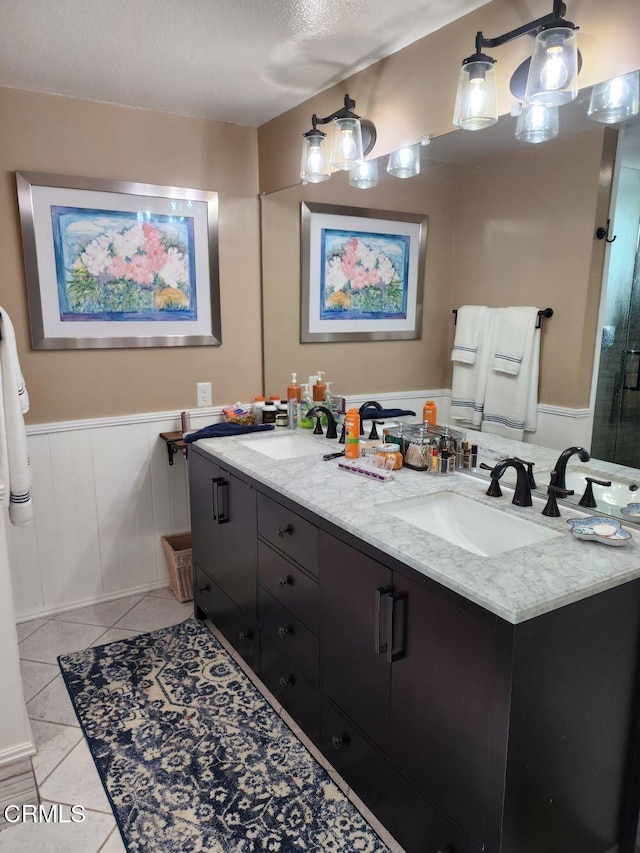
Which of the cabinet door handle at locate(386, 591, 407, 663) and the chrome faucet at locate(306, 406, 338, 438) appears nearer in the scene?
the cabinet door handle at locate(386, 591, 407, 663)

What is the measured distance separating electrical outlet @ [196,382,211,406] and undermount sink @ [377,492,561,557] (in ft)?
4.96

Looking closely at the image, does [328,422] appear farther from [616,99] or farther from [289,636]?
[616,99]

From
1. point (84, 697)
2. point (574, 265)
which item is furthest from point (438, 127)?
point (84, 697)

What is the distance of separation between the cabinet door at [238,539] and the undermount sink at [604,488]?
1.06 meters

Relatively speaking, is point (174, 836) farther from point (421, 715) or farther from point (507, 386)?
point (507, 386)

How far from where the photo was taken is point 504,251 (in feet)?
6.04

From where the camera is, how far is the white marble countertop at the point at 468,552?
125 centimetres

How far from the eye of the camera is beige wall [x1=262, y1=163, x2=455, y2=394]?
6.88 ft

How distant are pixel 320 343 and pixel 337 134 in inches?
34.4

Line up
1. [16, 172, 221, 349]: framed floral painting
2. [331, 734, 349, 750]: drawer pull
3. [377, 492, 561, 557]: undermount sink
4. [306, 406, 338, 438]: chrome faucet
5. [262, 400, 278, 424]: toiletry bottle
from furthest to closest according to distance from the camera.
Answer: [262, 400, 278, 424]: toiletry bottle, [306, 406, 338, 438]: chrome faucet, [16, 172, 221, 349]: framed floral painting, [331, 734, 349, 750]: drawer pull, [377, 492, 561, 557]: undermount sink

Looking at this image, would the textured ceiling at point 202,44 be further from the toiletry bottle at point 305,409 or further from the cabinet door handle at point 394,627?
the cabinet door handle at point 394,627

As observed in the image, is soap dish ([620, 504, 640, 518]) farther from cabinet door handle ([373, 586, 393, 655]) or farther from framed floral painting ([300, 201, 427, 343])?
framed floral painting ([300, 201, 427, 343])

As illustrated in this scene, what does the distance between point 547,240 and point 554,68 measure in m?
0.43

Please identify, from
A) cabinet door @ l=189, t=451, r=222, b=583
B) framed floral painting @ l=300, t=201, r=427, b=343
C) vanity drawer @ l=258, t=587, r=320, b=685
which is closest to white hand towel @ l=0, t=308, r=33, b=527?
cabinet door @ l=189, t=451, r=222, b=583
